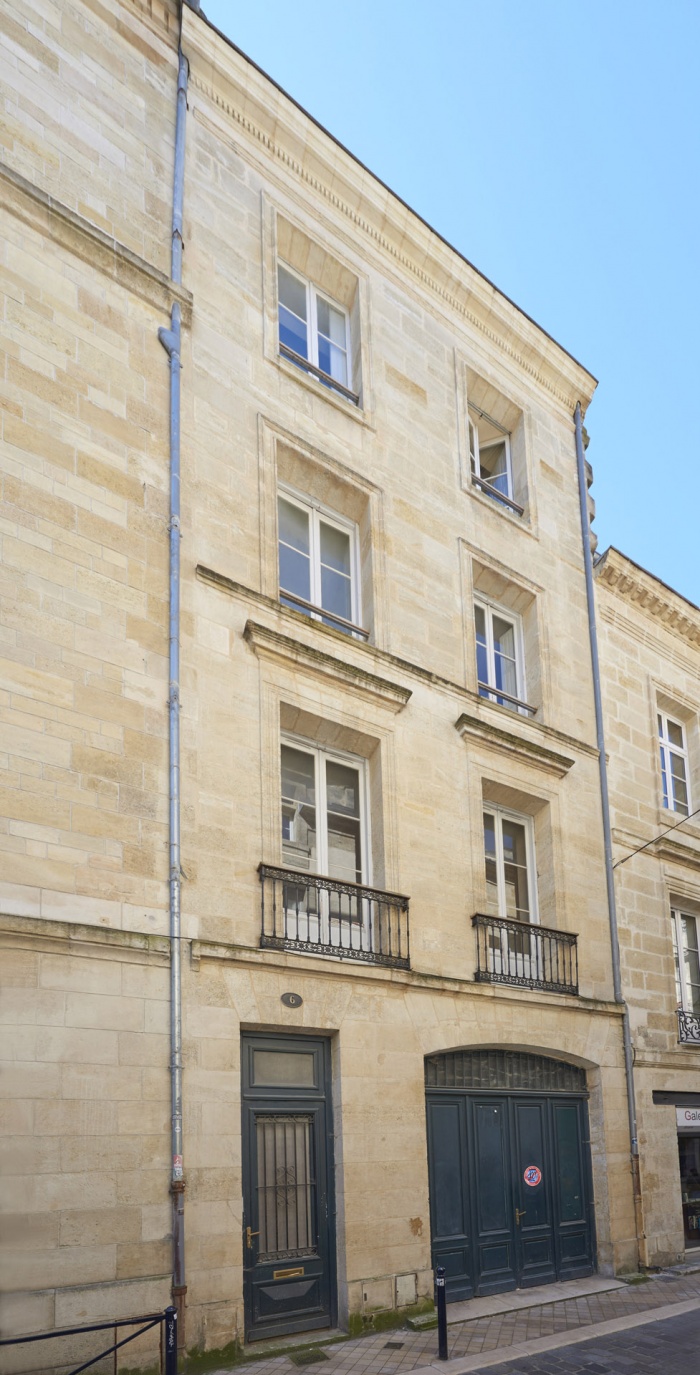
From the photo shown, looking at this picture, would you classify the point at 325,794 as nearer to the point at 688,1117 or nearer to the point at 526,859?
the point at 526,859

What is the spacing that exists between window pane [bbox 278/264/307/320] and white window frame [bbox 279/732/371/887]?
474 centimetres

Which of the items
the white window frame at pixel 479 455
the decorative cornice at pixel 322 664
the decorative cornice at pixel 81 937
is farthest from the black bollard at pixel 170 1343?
the white window frame at pixel 479 455

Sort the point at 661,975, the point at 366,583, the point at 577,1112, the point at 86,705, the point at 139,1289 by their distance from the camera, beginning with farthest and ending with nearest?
the point at 661,975 → the point at 577,1112 → the point at 366,583 → the point at 86,705 → the point at 139,1289

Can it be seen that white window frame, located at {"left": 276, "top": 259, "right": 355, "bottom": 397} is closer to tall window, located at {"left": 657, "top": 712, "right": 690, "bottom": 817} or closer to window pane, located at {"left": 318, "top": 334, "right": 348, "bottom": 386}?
window pane, located at {"left": 318, "top": 334, "right": 348, "bottom": 386}

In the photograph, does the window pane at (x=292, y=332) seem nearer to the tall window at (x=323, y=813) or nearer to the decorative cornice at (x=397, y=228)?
the decorative cornice at (x=397, y=228)

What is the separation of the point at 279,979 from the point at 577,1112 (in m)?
5.06

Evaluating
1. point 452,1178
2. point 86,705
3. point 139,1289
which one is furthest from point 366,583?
point 139,1289

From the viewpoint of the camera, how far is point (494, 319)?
1453cm

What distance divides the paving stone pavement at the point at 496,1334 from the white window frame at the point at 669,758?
239 inches

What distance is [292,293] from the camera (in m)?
12.4

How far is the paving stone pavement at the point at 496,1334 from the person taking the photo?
8.35 meters

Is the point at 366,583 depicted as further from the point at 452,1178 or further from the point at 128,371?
the point at 452,1178

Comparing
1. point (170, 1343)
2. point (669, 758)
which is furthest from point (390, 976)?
point (669, 758)

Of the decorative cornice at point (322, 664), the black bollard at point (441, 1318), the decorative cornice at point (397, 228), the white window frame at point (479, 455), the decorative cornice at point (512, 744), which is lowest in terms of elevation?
the black bollard at point (441, 1318)
